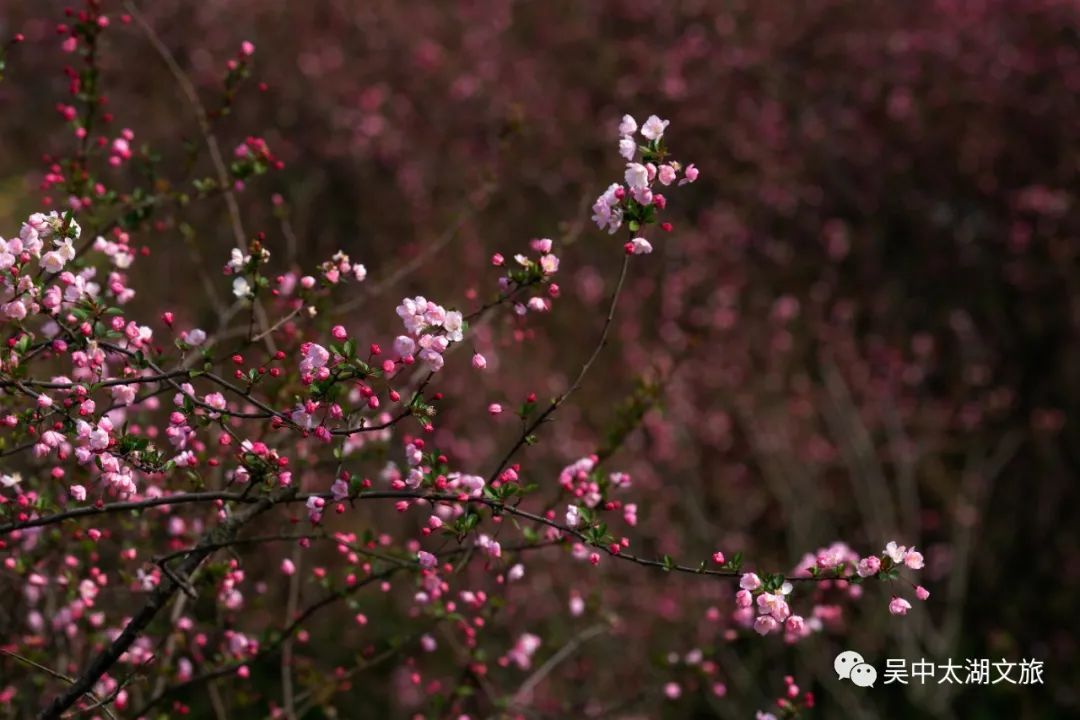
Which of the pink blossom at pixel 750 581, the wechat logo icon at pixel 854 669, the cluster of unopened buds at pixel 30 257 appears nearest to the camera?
the cluster of unopened buds at pixel 30 257

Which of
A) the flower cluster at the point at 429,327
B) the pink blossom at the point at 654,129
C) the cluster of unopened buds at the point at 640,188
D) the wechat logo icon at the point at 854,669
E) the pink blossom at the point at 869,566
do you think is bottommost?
the pink blossom at the point at 869,566

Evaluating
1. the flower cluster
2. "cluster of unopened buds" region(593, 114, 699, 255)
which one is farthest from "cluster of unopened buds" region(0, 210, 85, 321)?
"cluster of unopened buds" region(593, 114, 699, 255)

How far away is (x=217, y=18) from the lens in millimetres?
9617

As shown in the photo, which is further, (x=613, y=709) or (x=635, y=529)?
(x=635, y=529)

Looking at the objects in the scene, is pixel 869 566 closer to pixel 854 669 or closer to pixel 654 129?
pixel 654 129

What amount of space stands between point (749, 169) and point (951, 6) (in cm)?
219

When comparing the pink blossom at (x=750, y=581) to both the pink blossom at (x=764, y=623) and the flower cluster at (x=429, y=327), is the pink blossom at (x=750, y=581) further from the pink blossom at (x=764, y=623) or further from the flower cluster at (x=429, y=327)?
the flower cluster at (x=429, y=327)

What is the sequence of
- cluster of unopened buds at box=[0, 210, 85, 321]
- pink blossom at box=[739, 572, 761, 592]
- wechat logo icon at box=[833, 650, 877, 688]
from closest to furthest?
cluster of unopened buds at box=[0, 210, 85, 321] → pink blossom at box=[739, 572, 761, 592] → wechat logo icon at box=[833, 650, 877, 688]

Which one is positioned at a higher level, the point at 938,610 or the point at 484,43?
the point at 484,43

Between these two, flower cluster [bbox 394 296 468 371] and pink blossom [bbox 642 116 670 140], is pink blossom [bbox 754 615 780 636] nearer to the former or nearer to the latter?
flower cluster [bbox 394 296 468 371]

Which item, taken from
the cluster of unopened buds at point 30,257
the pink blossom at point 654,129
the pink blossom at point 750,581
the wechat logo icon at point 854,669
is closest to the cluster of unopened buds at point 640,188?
the pink blossom at point 654,129

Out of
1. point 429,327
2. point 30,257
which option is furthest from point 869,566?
point 30,257

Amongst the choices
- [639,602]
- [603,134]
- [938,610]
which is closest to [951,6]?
[603,134]

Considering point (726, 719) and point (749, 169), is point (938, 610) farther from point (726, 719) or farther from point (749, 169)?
point (749, 169)
